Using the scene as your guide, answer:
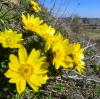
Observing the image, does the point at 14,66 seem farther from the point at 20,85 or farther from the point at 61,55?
the point at 61,55

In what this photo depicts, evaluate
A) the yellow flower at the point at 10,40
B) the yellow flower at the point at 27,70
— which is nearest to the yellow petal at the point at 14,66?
the yellow flower at the point at 27,70

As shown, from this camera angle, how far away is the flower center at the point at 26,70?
2.27 meters

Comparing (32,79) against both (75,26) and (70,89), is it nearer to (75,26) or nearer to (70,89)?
(70,89)

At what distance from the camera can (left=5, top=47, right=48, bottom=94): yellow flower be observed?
2236 millimetres

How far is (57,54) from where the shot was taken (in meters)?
2.36

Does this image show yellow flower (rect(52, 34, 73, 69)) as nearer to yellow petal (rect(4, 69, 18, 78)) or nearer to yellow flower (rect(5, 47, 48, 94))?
yellow flower (rect(5, 47, 48, 94))

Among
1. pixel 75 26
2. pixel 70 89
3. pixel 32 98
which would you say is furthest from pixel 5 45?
pixel 75 26

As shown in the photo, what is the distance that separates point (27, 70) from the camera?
2.28m

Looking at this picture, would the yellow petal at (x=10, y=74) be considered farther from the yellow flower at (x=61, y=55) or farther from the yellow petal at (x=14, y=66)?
the yellow flower at (x=61, y=55)

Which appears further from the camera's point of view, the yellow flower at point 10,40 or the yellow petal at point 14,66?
the yellow flower at point 10,40

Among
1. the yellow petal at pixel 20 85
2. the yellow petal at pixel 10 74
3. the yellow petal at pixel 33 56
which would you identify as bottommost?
the yellow petal at pixel 20 85

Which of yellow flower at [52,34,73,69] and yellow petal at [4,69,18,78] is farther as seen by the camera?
yellow flower at [52,34,73,69]

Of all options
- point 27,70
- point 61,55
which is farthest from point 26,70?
point 61,55

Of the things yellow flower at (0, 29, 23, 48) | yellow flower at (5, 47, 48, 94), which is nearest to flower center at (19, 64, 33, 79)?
yellow flower at (5, 47, 48, 94)
